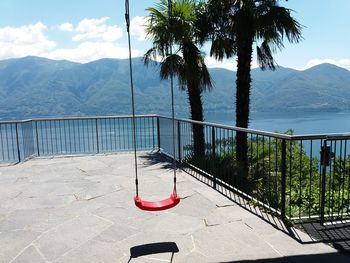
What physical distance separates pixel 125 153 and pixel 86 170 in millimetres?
2470

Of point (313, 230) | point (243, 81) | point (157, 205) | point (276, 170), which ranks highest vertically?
point (243, 81)

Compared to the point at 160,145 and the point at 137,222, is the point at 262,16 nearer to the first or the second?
the point at 160,145

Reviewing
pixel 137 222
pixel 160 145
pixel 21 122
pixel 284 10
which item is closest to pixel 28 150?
pixel 21 122

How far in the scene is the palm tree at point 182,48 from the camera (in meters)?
10.5

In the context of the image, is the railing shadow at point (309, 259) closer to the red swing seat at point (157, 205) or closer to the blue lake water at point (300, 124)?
the red swing seat at point (157, 205)

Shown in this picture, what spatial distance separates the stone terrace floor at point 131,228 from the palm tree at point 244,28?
4770 millimetres

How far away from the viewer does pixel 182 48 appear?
436 inches

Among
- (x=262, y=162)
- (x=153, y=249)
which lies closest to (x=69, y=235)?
(x=153, y=249)

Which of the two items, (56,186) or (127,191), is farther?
(56,186)

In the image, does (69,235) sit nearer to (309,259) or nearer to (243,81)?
(309,259)

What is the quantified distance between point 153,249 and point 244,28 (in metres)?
8.22

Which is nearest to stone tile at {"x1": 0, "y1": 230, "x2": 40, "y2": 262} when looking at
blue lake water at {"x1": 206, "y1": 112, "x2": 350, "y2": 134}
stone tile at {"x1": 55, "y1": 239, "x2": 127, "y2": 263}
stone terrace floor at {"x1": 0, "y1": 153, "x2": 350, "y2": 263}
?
stone terrace floor at {"x1": 0, "y1": 153, "x2": 350, "y2": 263}

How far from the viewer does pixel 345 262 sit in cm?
316

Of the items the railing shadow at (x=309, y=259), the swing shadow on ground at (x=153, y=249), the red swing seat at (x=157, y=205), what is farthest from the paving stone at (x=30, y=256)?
the railing shadow at (x=309, y=259)
